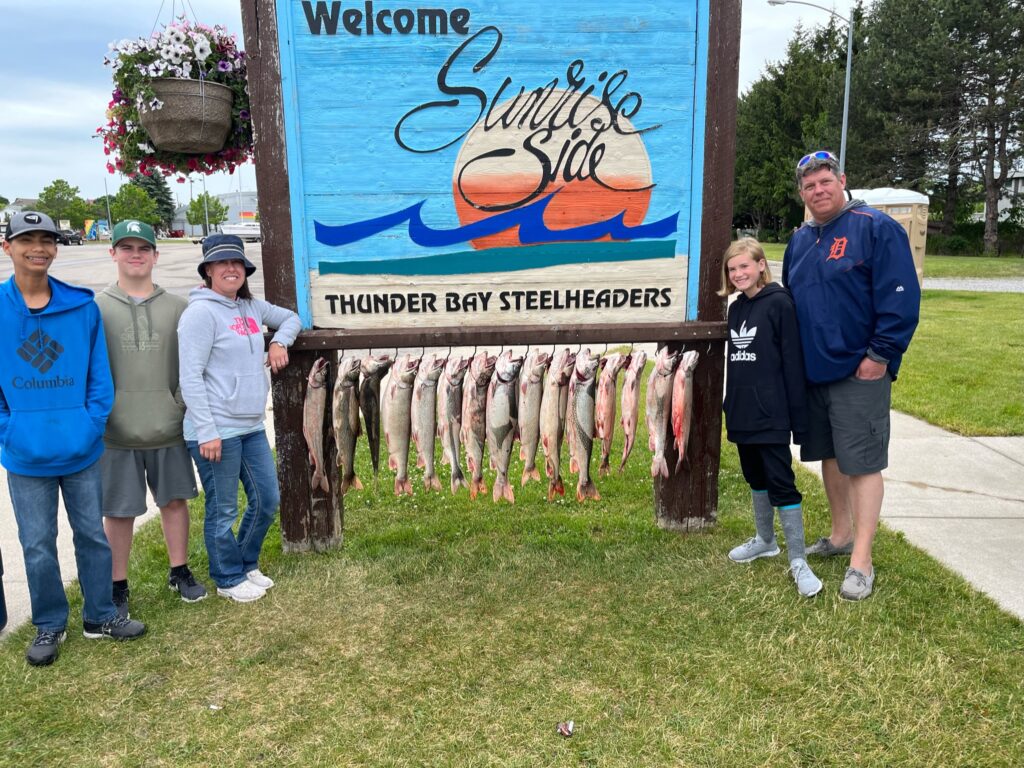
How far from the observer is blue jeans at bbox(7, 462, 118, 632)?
3.37 metres

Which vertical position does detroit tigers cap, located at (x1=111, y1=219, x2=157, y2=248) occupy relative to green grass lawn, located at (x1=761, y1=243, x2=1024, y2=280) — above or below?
above

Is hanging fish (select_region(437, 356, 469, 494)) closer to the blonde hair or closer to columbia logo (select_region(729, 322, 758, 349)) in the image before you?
columbia logo (select_region(729, 322, 758, 349))

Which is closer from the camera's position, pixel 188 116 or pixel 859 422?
pixel 859 422

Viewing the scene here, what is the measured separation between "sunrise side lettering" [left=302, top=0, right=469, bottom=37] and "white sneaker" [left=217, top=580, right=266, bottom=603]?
3059 mm

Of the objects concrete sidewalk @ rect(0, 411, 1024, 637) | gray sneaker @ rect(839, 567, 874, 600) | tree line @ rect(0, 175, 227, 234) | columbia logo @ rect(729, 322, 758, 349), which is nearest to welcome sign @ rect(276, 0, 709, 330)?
columbia logo @ rect(729, 322, 758, 349)

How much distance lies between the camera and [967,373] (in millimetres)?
9031

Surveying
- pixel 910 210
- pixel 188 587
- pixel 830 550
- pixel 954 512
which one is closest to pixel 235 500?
pixel 188 587

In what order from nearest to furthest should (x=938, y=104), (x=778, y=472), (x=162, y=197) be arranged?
(x=778, y=472)
(x=938, y=104)
(x=162, y=197)

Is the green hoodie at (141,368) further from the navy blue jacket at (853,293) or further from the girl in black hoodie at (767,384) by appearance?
the navy blue jacket at (853,293)

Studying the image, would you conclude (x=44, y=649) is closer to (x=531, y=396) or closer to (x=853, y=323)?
(x=531, y=396)

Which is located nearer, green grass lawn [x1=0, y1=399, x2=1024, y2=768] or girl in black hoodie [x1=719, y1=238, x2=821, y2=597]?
green grass lawn [x1=0, y1=399, x2=1024, y2=768]

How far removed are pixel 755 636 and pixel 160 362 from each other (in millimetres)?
3187

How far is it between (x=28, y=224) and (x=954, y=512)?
5.69 metres

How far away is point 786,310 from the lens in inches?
152
